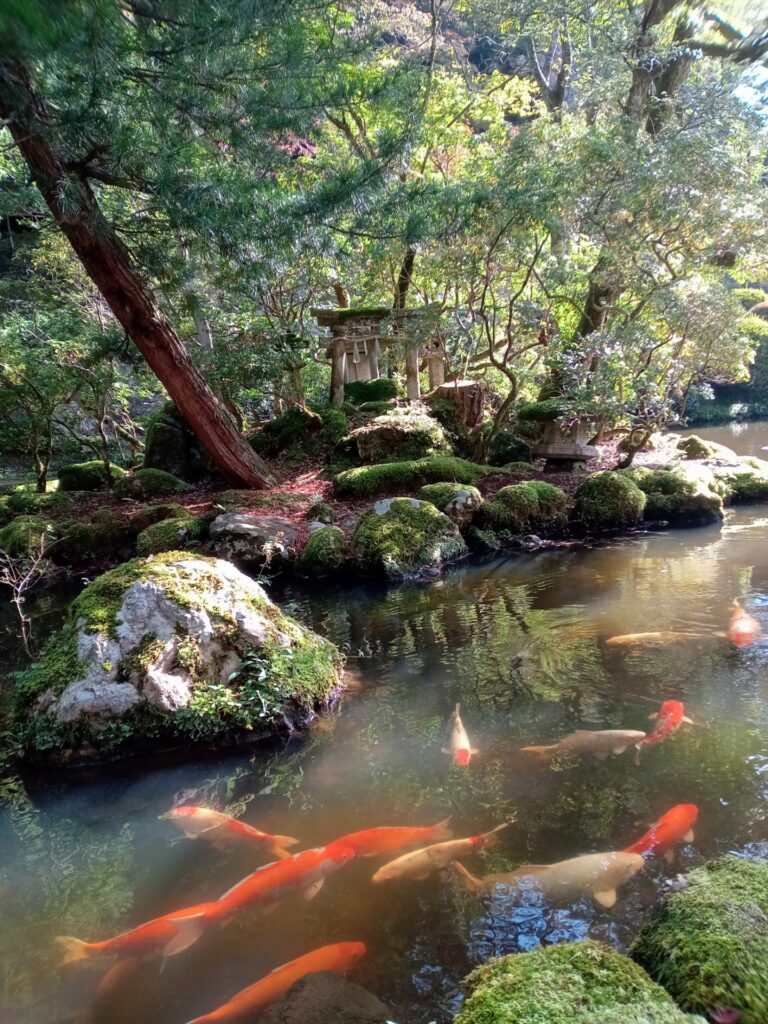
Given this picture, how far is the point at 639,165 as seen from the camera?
31.4 ft

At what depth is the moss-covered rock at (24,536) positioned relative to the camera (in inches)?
382

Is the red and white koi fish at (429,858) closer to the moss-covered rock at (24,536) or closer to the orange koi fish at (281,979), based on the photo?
the orange koi fish at (281,979)

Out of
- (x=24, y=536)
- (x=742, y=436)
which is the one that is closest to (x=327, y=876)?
(x=24, y=536)

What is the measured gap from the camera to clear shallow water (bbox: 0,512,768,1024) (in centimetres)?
262

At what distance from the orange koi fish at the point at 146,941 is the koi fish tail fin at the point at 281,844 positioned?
0.49 m

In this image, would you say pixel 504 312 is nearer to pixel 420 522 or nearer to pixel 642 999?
pixel 420 522

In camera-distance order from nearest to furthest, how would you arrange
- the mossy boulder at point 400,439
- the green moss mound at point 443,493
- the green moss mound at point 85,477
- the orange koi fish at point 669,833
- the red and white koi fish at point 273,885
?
the red and white koi fish at point 273,885, the orange koi fish at point 669,833, the green moss mound at point 443,493, the mossy boulder at point 400,439, the green moss mound at point 85,477

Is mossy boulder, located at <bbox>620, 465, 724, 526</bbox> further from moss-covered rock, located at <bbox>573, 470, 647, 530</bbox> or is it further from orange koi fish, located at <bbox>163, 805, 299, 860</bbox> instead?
orange koi fish, located at <bbox>163, 805, 299, 860</bbox>

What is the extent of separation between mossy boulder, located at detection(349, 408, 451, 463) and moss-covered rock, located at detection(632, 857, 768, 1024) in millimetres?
9573

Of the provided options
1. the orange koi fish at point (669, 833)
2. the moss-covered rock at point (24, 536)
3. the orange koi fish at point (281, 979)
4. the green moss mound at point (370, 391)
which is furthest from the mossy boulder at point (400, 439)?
the orange koi fish at point (281, 979)

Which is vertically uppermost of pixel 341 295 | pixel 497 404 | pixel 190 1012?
pixel 341 295

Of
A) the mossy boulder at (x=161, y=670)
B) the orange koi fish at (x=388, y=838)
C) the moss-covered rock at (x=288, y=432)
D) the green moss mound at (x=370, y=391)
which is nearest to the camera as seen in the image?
the orange koi fish at (x=388, y=838)

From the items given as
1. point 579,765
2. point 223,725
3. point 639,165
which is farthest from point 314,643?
point 639,165

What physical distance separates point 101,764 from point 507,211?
887 centimetres
